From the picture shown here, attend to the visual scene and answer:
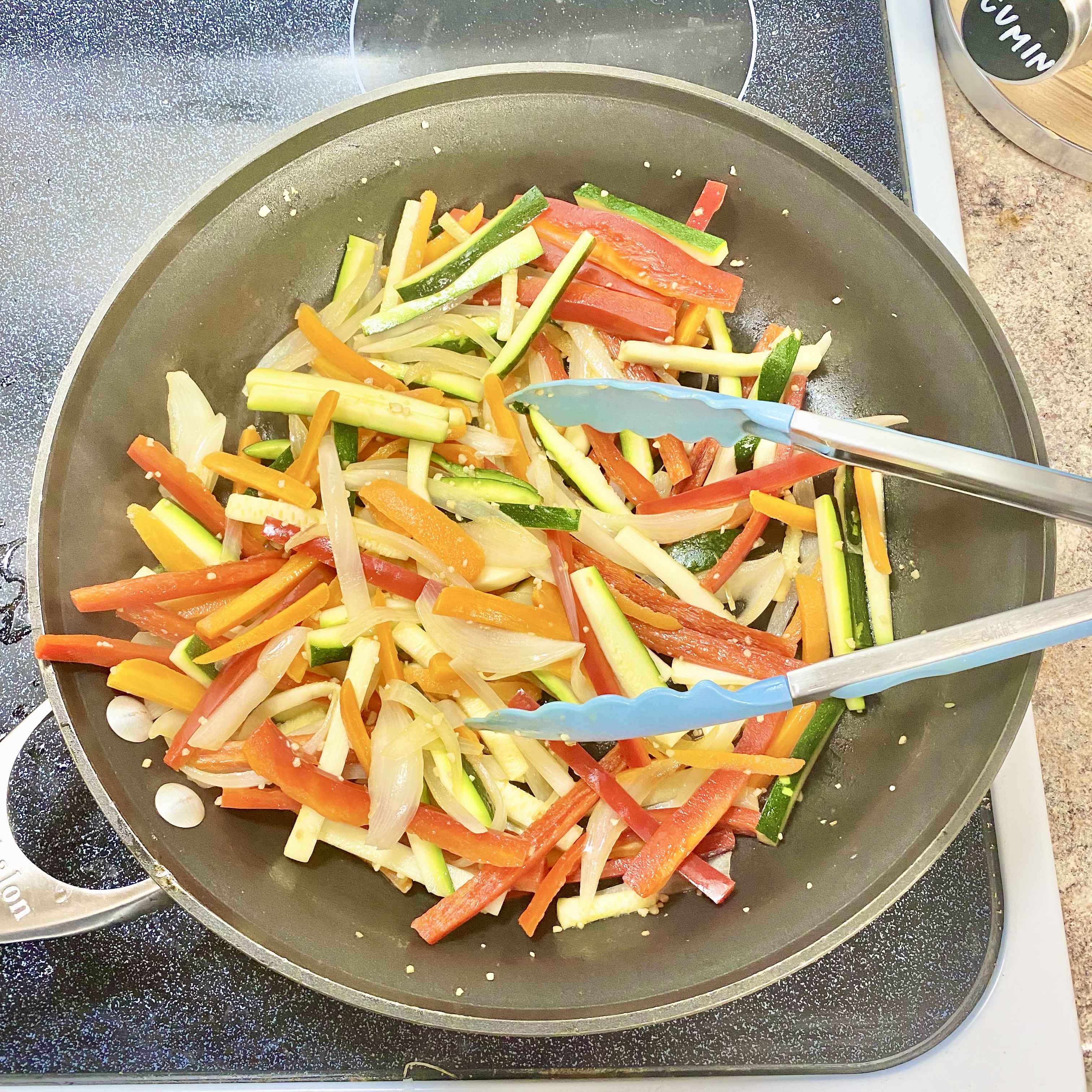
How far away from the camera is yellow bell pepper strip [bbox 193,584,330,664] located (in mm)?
1286

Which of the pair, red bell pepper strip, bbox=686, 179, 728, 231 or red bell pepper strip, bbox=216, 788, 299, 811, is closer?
red bell pepper strip, bbox=216, 788, 299, 811

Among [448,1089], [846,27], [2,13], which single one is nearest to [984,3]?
[846,27]

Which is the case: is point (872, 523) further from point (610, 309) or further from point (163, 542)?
point (163, 542)

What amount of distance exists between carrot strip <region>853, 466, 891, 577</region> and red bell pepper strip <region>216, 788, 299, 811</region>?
3.52 ft

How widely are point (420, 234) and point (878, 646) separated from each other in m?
1.08

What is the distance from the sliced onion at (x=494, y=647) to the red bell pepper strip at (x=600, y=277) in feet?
2.19

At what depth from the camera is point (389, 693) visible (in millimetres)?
1314

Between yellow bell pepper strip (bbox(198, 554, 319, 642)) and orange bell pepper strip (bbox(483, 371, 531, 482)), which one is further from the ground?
orange bell pepper strip (bbox(483, 371, 531, 482))

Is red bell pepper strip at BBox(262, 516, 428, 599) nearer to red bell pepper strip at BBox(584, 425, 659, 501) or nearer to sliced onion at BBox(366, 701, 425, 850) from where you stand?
sliced onion at BBox(366, 701, 425, 850)

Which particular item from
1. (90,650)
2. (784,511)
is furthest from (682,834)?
(90,650)

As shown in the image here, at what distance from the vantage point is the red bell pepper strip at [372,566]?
1.37m

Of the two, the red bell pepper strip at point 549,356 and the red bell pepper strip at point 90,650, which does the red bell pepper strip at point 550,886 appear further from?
the red bell pepper strip at point 549,356

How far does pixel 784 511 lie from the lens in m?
1.43

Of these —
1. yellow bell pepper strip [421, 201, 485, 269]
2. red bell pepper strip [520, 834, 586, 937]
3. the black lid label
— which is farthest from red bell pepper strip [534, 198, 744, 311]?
red bell pepper strip [520, 834, 586, 937]
